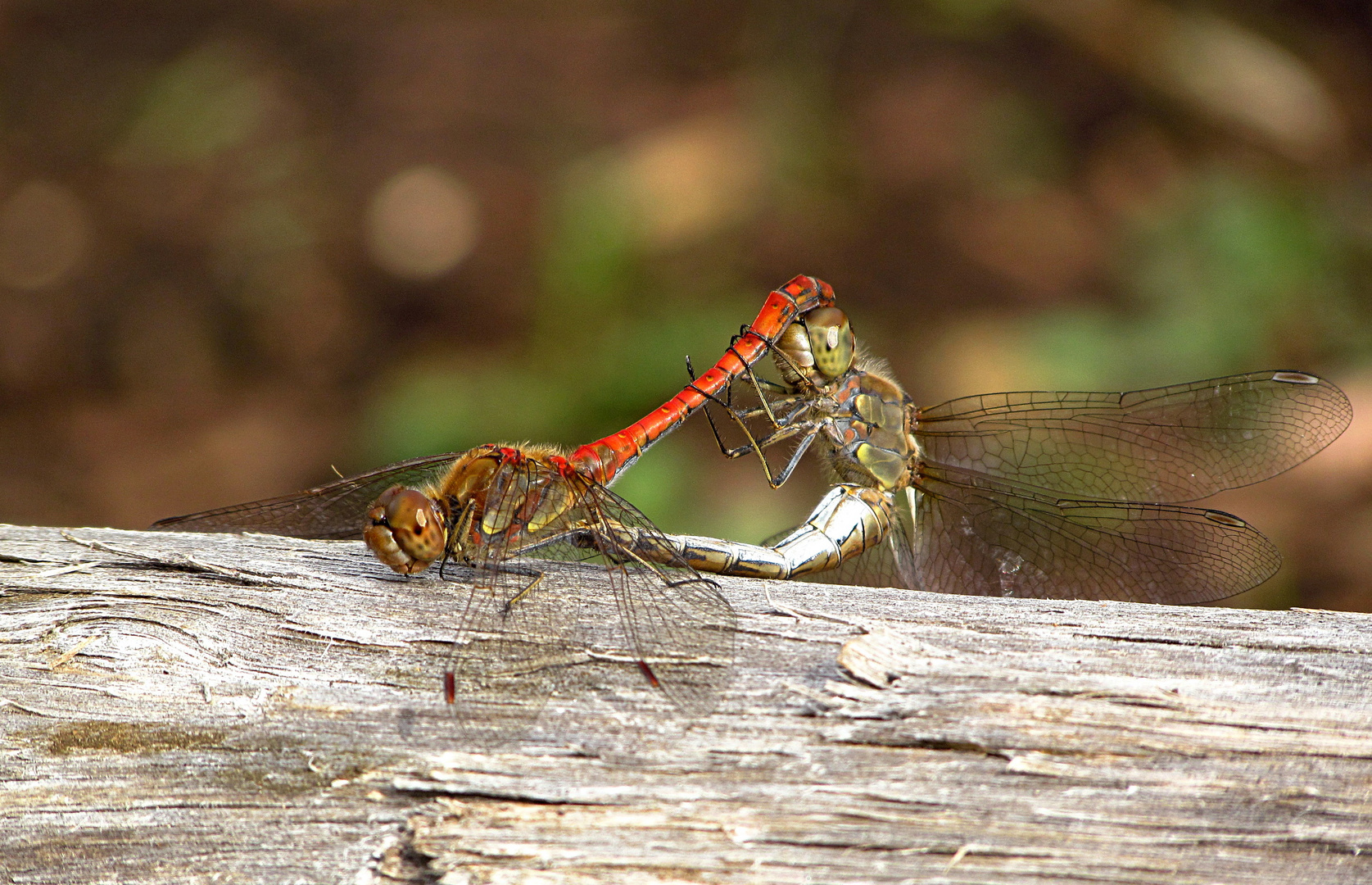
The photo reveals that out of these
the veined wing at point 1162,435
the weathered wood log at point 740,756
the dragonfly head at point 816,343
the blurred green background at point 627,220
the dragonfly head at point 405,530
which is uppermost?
the blurred green background at point 627,220

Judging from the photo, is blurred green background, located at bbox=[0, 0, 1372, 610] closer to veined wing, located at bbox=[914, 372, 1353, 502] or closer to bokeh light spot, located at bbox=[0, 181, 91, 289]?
bokeh light spot, located at bbox=[0, 181, 91, 289]

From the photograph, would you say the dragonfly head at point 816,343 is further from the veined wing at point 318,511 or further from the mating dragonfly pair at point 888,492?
the veined wing at point 318,511

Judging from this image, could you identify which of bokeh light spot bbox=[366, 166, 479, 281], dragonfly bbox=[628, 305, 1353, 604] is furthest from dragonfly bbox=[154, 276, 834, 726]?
bokeh light spot bbox=[366, 166, 479, 281]

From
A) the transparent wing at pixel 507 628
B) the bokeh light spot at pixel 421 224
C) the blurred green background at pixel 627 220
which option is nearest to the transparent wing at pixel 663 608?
the transparent wing at pixel 507 628

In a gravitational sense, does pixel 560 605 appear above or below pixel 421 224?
below

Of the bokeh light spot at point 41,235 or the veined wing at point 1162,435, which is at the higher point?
the bokeh light spot at point 41,235

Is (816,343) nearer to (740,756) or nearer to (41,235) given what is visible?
(740,756)

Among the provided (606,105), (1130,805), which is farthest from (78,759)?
(606,105)

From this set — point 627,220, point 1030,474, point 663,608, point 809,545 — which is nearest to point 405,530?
point 663,608
